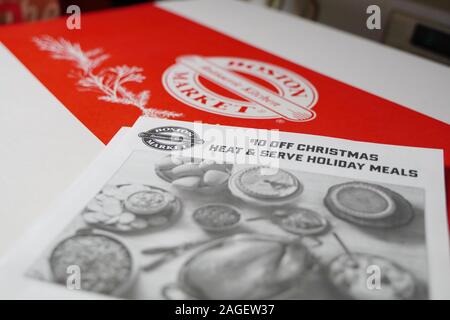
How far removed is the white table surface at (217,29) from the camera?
587 millimetres

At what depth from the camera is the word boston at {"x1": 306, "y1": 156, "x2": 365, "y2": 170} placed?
24.3 inches

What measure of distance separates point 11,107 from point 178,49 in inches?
13.3

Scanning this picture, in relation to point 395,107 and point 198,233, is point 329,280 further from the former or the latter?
point 395,107

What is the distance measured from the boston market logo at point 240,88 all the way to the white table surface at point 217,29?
9cm

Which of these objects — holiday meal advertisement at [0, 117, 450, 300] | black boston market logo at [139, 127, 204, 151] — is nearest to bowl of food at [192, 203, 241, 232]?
holiday meal advertisement at [0, 117, 450, 300]

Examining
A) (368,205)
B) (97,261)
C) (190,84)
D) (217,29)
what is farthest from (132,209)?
(217,29)

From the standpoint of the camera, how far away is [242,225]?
0.53 metres

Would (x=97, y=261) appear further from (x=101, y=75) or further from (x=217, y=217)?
(x=101, y=75)

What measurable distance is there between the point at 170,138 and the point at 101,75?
0.26 m

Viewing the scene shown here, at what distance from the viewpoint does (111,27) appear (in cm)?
107

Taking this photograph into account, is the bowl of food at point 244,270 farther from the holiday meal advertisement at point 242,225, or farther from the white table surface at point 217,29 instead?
the white table surface at point 217,29

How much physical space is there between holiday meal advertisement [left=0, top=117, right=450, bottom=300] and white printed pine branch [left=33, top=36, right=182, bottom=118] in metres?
0.12

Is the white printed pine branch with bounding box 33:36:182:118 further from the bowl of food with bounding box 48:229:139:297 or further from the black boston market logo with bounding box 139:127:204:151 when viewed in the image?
the bowl of food with bounding box 48:229:139:297

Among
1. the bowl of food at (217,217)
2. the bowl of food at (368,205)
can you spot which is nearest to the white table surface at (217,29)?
the bowl of food at (217,217)
